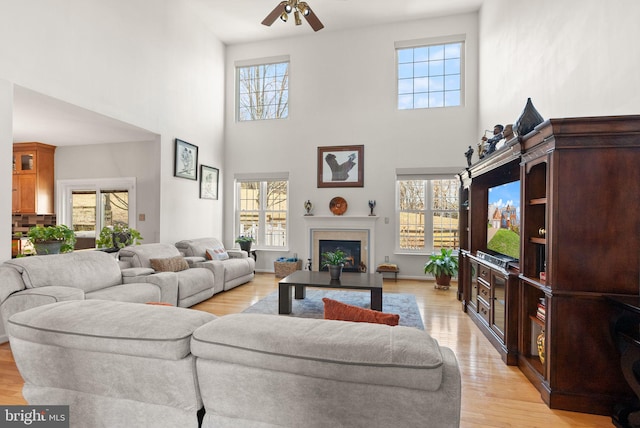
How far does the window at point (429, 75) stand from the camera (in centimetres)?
616

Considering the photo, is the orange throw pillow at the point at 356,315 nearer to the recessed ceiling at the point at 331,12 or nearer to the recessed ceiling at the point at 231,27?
the recessed ceiling at the point at 231,27

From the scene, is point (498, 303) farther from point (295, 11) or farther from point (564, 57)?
point (295, 11)

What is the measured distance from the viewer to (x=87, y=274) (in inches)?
131

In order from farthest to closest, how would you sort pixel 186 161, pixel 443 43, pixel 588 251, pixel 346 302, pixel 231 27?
1. pixel 231 27
2. pixel 443 43
3. pixel 186 161
4. pixel 346 302
5. pixel 588 251

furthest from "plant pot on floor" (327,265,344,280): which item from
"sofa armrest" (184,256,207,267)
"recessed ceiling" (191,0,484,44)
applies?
"recessed ceiling" (191,0,484,44)

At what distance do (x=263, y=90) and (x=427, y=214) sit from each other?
4.41 meters

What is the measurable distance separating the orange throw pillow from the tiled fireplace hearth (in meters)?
4.69

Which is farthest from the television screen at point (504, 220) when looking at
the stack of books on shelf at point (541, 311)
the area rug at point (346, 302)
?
the area rug at point (346, 302)

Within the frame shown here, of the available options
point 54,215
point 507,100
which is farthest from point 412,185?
point 54,215

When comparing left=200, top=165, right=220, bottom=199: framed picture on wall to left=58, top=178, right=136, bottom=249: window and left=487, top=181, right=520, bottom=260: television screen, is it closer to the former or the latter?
left=58, top=178, right=136, bottom=249: window

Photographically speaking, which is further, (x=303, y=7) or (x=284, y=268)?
(x=284, y=268)

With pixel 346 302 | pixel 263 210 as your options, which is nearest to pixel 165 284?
pixel 346 302

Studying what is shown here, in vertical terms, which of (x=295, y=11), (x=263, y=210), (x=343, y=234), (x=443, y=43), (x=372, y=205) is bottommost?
(x=343, y=234)

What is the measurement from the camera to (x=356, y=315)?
4.92 ft
